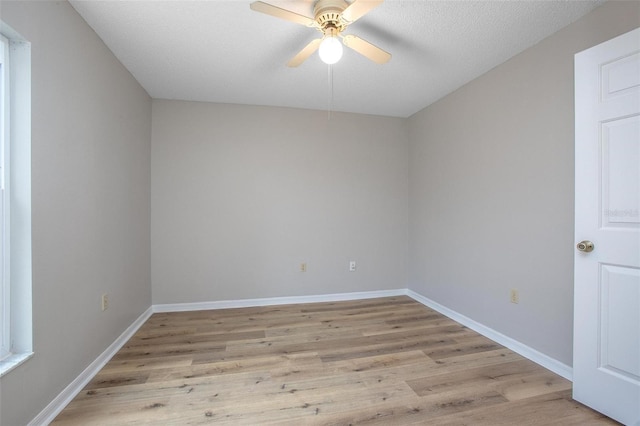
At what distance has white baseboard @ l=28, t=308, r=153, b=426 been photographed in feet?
4.54

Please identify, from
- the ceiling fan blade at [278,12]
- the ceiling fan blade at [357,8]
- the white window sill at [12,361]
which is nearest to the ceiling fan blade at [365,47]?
the ceiling fan blade at [357,8]

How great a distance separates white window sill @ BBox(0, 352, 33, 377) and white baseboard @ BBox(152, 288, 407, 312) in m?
1.77

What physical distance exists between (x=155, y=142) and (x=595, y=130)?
3697 mm

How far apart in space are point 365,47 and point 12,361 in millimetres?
2467

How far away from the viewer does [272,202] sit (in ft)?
10.6

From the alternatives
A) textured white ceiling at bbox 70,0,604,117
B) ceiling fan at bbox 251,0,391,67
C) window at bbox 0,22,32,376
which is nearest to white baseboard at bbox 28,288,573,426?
window at bbox 0,22,32,376

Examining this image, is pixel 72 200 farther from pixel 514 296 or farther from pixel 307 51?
pixel 514 296

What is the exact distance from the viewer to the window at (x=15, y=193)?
4.08 feet

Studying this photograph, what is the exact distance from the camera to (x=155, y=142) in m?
2.94

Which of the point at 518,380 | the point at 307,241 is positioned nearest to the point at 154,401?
the point at 307,241

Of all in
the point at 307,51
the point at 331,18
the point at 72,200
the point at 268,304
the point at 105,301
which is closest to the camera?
the point at 331,18

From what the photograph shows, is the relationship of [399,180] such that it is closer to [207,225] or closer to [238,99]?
[238,99]

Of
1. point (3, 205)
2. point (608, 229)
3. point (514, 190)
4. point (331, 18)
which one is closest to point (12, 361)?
point (3, 205)

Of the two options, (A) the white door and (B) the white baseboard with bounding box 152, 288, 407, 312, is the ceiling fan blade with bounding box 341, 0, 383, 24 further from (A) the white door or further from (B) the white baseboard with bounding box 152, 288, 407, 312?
(B) the white baseboard with bounding box 152, 288, 407, 312
